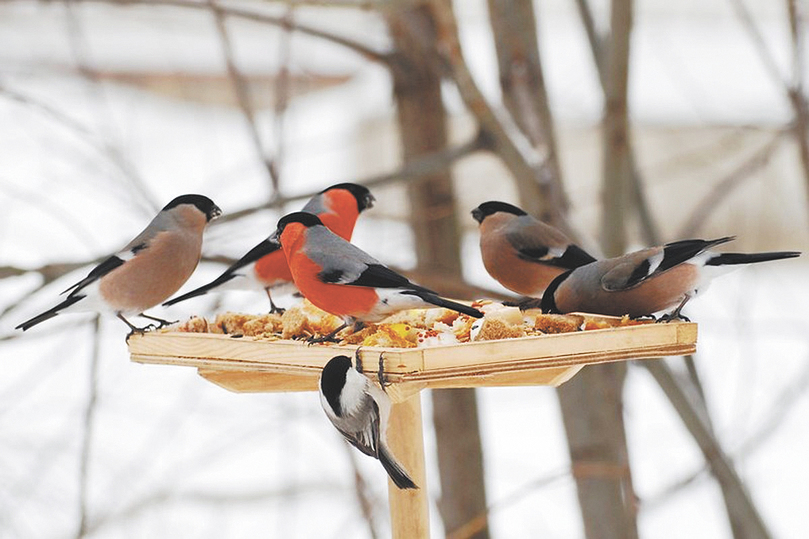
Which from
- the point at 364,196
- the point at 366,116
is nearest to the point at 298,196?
the point at 364,196

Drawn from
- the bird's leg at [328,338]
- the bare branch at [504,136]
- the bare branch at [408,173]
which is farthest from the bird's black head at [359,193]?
the bird's leg at [328,338]

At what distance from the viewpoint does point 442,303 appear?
1.56 meters

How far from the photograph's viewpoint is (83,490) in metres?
2.42

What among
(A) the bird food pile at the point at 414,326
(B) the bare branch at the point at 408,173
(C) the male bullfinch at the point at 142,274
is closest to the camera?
(A) the bird food pile at the point at 414,326

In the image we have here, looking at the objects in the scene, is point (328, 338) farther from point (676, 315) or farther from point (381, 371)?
point (676, 315)

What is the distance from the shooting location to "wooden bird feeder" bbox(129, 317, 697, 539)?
1.48 m

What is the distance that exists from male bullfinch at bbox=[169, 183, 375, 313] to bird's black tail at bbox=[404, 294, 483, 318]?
0.55 m

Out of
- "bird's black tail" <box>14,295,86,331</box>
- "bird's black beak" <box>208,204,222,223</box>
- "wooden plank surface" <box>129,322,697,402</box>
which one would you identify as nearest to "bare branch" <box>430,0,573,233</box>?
"bird's black beak" <box>208,204,222,223</box>

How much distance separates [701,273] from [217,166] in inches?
132

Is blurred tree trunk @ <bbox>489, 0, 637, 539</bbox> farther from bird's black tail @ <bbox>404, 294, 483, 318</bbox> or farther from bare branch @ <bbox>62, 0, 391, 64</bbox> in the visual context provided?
bird's black tail @ <bbox>404, 294, 483, 318</bbox>

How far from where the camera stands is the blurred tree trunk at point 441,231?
3127 mm

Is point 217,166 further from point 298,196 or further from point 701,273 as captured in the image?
point 701,273

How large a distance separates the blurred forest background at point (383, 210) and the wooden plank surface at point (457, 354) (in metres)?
0.64

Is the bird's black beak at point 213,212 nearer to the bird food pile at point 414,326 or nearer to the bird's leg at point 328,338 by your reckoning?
the bird food pile at point 414,326
